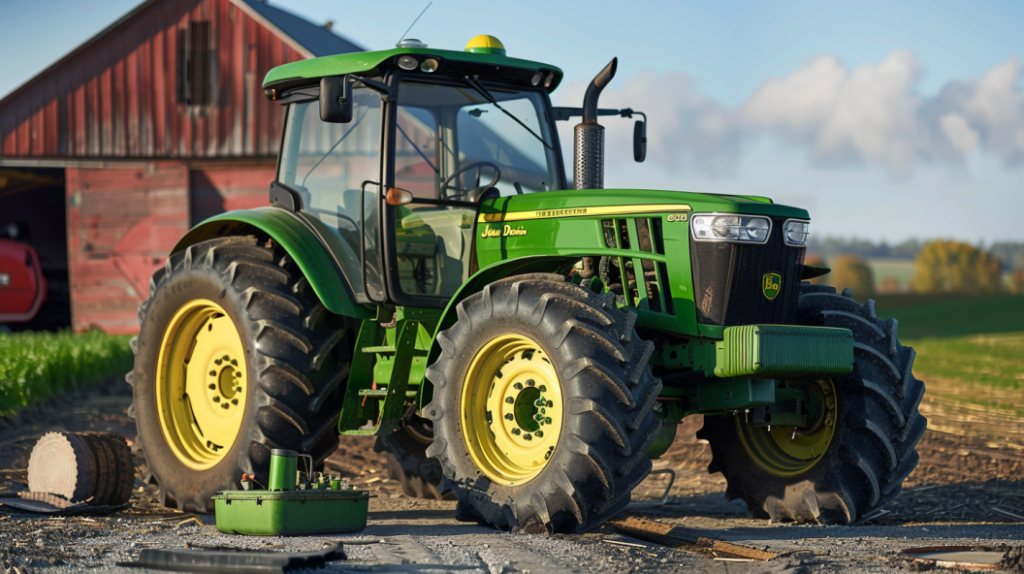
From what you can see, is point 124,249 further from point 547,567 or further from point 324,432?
point 547,567

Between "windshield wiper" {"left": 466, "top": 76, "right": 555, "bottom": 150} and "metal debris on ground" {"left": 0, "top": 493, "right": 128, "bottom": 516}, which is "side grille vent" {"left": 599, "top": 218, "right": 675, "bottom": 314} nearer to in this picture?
"windshield wiper" {"left": 466, "top": 76, "right": 555, "bottom": 150}

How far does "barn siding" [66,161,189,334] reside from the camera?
19391 millimetres

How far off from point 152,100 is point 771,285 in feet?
51.5

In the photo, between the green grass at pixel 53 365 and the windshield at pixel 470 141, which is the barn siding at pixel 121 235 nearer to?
the green grass at pixel 53 365

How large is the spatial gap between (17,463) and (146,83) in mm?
12387

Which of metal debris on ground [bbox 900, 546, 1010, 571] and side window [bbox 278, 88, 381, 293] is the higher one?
side window [bbox 278, 88, 381, 293]

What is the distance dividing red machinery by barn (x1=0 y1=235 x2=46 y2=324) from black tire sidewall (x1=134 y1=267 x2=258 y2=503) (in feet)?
44.3

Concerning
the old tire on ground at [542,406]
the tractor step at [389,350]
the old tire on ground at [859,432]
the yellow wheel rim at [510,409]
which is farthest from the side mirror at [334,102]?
the old tire on ground at [859,432]

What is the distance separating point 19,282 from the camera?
19875mm

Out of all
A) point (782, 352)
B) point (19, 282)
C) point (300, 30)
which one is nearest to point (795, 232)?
point (782, 352)

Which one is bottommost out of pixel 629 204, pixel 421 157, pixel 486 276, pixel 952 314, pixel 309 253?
pixel 952 314

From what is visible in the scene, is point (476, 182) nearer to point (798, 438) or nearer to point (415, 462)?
point (415, 462)

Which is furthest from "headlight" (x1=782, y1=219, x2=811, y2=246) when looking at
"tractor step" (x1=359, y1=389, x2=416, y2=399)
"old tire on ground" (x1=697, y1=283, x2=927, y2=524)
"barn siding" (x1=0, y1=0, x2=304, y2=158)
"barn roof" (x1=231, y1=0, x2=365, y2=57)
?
"barn siding" (x1=0, y1=0, x2=304, y2=158)

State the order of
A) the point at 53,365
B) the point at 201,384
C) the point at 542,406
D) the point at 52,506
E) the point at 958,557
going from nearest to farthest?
the point at 958,557 < the point at 542,406 < the point at 52,506 < the point at 201,384 < the point at 53,365
